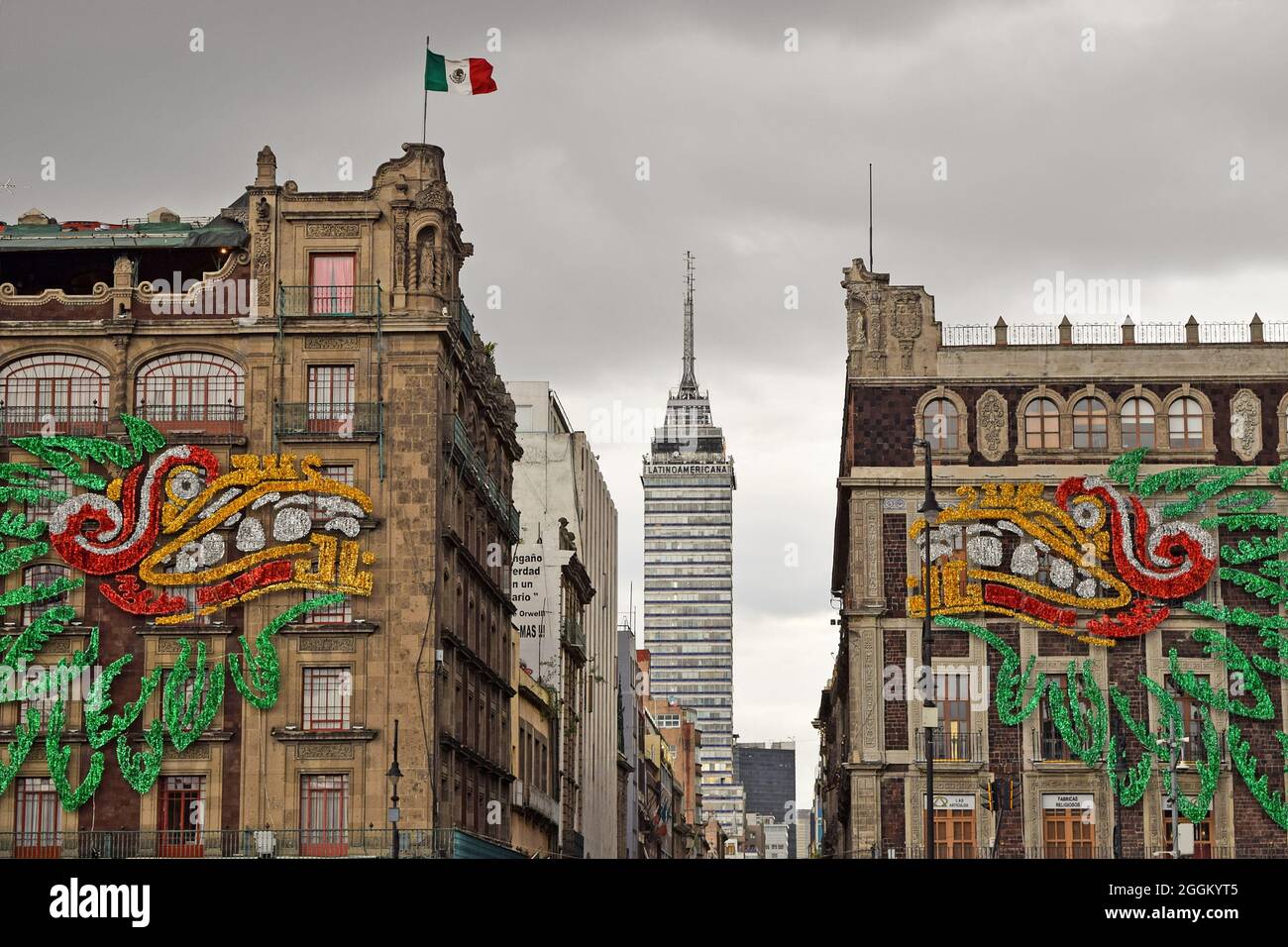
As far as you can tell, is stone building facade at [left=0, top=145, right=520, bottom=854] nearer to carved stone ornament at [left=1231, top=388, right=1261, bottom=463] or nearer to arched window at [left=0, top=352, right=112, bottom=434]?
arched window at [left=0, top=352, right=112, bottom=434]

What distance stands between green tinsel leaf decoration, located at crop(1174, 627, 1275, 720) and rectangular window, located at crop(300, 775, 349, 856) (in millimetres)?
34072

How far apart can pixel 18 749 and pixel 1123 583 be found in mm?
42955

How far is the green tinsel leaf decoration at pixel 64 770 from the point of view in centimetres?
6406

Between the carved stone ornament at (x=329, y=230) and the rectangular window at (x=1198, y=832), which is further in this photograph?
the rectangular window at (x=1198, y=832)

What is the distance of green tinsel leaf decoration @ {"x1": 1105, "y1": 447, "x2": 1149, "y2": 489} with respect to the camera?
77.4 m

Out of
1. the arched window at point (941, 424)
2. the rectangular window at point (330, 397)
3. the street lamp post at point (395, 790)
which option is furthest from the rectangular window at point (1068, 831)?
the rectangular window at point (330, 397)

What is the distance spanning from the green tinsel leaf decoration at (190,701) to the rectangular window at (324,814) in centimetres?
403

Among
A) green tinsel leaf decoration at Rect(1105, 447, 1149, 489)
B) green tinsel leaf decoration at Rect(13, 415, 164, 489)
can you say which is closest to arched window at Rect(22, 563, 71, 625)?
green tinsel leaf decoration at Rect(13, 415, 164, 489)

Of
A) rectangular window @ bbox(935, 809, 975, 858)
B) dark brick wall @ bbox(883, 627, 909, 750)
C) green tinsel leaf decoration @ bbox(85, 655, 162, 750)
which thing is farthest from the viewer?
dark brick wall @ bbox(883, 627, 909, 750)

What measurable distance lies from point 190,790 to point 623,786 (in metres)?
85.0

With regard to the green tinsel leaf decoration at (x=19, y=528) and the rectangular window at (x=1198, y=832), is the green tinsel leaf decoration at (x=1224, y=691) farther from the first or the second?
the green tinsel leaf decoration at (x=19, y=528)

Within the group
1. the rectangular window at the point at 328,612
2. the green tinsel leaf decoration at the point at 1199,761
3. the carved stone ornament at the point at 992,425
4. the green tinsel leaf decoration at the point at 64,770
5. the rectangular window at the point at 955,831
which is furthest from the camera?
the carved stone ornament at the point at 992,425
